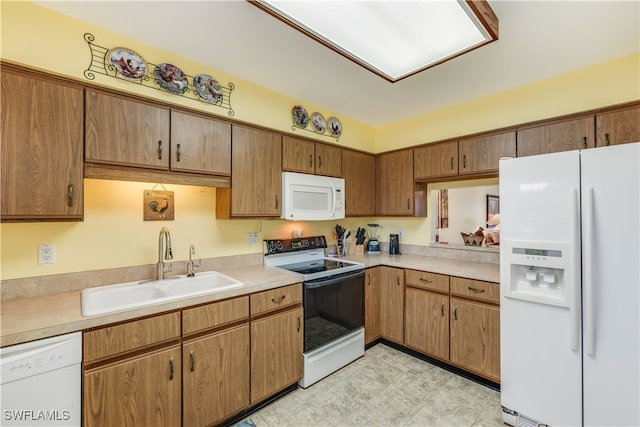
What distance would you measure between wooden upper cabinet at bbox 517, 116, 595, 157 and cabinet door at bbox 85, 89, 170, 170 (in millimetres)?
2743

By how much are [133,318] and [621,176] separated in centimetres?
267

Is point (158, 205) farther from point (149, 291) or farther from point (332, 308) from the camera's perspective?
point (332, 308)

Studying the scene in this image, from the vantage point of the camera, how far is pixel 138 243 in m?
1.96

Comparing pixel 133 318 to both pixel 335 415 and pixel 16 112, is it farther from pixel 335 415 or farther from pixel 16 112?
pixel 335 415

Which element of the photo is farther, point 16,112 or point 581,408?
point 581,408

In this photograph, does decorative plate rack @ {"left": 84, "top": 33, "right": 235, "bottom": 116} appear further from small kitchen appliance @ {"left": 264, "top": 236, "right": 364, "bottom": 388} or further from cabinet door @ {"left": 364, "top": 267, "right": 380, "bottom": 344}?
cabinet door @ {"left": 364, "top": 267, "right": 380, "bottom": 344}

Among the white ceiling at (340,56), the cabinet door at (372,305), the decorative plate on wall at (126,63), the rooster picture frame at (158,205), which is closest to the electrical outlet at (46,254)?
the rooster picture frame at (158,205)

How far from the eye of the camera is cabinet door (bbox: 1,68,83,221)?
1.35 metres

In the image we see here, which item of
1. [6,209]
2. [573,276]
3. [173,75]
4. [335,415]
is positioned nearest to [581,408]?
[573,276]

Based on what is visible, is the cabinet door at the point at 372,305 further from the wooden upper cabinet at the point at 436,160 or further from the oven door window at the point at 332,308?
the wooden upper cabinet at the point at 436,160

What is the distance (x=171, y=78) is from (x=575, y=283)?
2910 mm

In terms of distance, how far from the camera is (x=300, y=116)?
2.85 meters

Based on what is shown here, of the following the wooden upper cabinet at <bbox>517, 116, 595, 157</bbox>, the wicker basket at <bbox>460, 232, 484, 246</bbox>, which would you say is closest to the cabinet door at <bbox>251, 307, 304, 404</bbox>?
the wicker basket at <bbox>460, 232, 484, 246</bbox>

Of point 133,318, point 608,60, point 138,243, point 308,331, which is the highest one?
point 608,60
